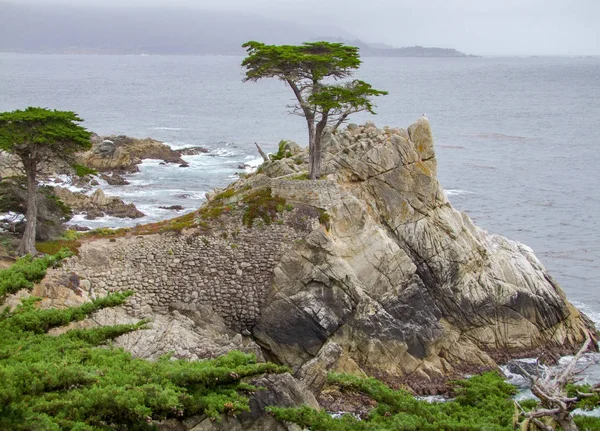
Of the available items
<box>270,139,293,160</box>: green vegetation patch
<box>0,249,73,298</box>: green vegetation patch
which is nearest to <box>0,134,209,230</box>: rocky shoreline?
<box>270,139,293,160</box>: green vegetation patch

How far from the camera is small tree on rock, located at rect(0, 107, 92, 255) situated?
26891 millimetres

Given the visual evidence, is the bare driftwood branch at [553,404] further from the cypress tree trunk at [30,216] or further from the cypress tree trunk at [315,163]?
the cypress tree trunk at [30,216]

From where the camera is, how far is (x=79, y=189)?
5419 cm

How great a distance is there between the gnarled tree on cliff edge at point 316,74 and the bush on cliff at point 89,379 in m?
15.9

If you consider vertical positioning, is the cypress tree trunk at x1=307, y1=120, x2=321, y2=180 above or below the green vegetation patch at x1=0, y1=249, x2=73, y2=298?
above

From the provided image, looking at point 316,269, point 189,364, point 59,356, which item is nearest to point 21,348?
point 59,356

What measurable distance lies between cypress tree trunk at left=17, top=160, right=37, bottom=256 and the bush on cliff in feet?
31.7

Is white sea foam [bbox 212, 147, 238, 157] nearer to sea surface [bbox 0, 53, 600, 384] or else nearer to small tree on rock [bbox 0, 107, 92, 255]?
sea surface [bbox 0, 53, 600, 384]

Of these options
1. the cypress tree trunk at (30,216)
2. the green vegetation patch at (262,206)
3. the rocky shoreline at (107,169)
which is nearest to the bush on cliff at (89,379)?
the cypress tree trunk at (30,216)

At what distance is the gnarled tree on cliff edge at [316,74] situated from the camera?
102 ft

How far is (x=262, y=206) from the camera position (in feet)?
99.9

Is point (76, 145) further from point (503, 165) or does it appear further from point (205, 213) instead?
point (503, 165)

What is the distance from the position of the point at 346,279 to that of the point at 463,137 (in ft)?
211

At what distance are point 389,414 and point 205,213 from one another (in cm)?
1572
